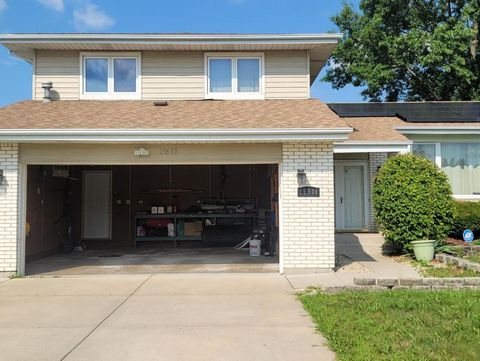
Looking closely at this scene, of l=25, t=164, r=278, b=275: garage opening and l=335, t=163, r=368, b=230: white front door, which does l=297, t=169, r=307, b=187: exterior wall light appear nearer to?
l=25, t=164, r=278, b=275: garage opening

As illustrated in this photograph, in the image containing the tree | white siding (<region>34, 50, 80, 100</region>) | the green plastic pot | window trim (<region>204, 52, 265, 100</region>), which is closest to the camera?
the green plastic pot

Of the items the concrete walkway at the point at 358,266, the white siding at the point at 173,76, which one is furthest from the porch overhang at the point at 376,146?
the white siding at the point at 173,76

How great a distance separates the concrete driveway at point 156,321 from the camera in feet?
18.2

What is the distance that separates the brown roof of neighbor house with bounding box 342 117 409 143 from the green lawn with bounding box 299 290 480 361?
6.76 metres

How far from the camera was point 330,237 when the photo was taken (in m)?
10.8

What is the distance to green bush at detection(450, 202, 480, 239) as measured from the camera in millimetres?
13648

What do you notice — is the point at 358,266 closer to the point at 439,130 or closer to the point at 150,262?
the point at 150,262

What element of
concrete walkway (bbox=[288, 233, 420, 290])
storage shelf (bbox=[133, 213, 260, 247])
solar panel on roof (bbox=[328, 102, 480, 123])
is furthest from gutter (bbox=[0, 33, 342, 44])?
storage shelf (bbox=[133, 213, 260, 247])

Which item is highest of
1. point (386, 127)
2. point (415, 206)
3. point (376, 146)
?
point (386, 127)

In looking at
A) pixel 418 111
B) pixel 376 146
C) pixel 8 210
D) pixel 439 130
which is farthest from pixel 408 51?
pixel 8 210

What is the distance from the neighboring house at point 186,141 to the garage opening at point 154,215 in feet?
0.17

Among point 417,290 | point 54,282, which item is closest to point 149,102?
point 54,282

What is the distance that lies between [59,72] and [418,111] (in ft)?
40.2

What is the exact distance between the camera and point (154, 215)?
659 inches
